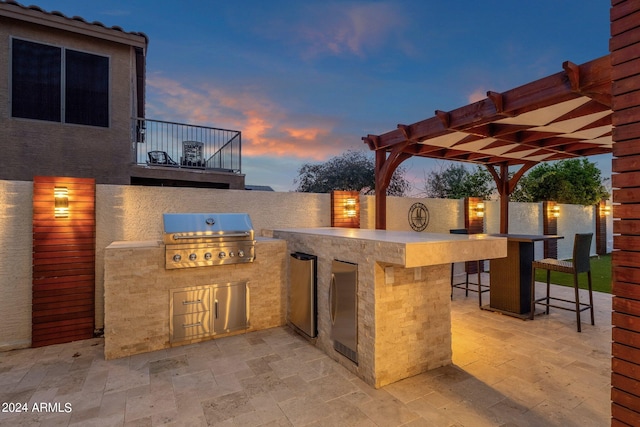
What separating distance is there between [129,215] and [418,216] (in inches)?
243

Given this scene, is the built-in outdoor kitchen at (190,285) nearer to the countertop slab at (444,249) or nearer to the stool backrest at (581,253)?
the countertop slab at (444,249)

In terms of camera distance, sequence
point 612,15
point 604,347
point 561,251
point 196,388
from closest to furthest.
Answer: point 612,15 → point 196,388 → point 604,347 → point 561,251

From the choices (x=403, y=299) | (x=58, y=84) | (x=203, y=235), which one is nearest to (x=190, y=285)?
(x=203, y=235)

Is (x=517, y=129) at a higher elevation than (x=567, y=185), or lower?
higher

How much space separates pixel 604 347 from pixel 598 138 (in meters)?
3.94

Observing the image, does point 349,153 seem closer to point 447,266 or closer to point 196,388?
point 447,266

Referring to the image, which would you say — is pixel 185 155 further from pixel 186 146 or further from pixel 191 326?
pixel 191 326

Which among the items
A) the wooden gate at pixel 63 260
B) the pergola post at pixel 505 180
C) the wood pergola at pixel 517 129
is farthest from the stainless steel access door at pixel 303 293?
the pergola post at pixel 505 180

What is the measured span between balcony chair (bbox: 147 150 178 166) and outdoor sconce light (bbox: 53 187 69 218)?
9.87ft

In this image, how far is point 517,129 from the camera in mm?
5082

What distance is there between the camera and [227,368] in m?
3.38

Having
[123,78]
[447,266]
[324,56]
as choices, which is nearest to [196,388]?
[447,266]

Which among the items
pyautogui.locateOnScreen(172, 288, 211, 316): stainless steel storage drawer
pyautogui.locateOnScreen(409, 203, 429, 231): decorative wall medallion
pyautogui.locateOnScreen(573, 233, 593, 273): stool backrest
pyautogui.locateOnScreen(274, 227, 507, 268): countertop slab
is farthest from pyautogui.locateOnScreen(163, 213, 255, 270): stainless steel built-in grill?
pyautogui.locateOnScreen(573, 233, 593, 273): stool backrest

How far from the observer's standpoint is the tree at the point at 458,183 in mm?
12594
